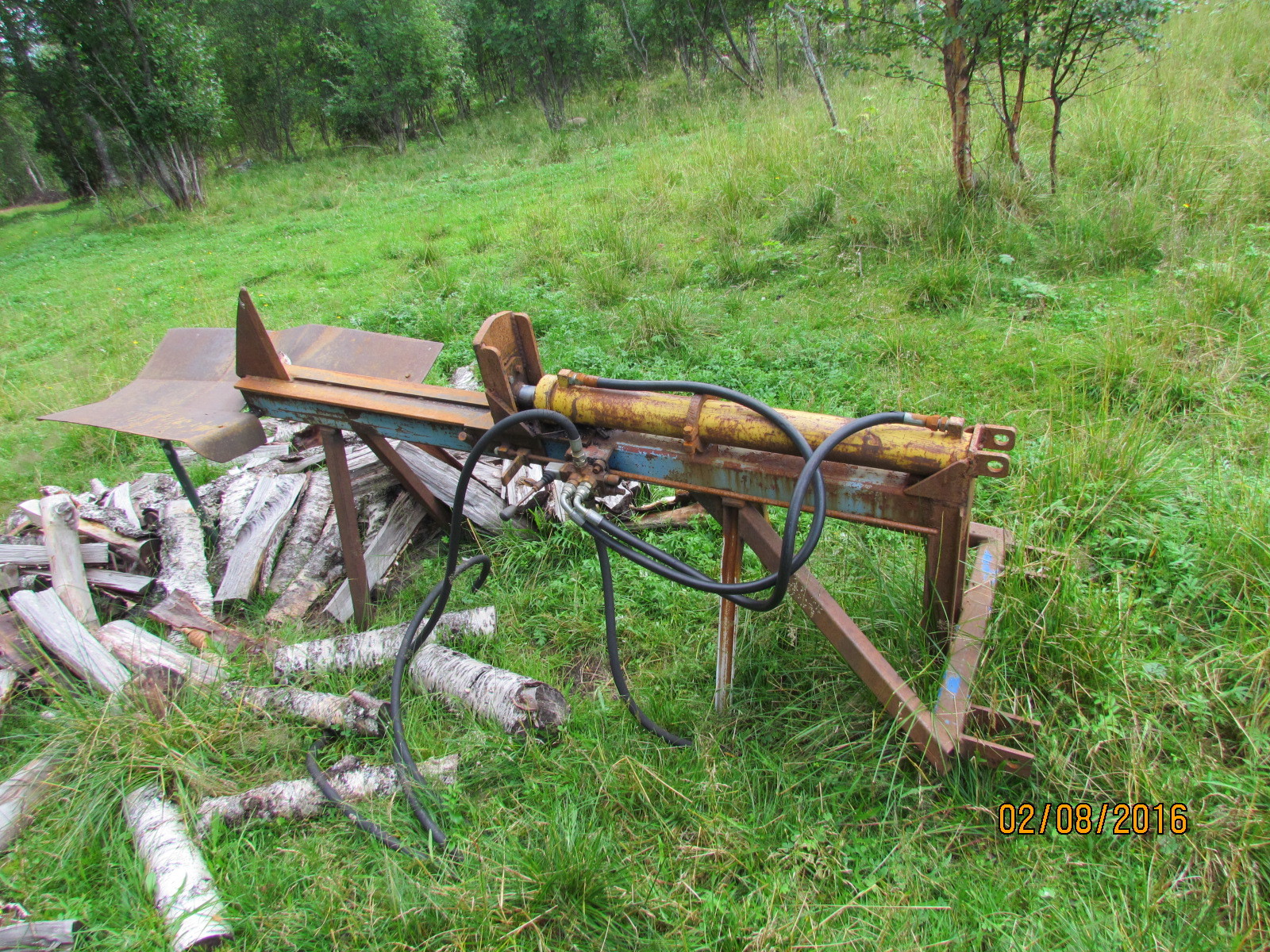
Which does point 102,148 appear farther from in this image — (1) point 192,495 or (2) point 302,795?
(2) point 302,795

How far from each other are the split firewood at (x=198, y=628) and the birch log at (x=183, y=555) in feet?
0.30

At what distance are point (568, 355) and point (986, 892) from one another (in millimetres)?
3861

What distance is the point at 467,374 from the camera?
15.6ft

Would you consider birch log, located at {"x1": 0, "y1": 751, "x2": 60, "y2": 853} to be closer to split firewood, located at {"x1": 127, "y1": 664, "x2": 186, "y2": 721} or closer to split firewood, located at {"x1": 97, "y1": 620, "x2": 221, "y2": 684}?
split firewood, located at {"x1": 127, "y1": 664, "x2": 186, "y2": 721}

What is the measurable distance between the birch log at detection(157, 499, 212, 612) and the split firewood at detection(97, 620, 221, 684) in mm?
331

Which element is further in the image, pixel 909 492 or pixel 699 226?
pixel 699 226

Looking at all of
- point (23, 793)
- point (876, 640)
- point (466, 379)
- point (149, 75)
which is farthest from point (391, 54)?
point (876, 640)

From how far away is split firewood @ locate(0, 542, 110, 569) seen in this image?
136 inches

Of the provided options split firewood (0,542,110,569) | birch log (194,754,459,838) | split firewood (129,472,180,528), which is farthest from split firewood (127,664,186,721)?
split firewood (129,472,180,528)

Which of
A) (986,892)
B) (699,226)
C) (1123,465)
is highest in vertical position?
(699,226)

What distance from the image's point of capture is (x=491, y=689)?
8.28 ft

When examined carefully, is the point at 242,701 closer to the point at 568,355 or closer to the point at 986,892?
the point at 986,892

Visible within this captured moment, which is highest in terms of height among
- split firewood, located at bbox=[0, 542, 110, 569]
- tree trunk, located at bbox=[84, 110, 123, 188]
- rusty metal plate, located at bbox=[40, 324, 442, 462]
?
tree trunk, located at bbox=[84, 110, 123, 188]

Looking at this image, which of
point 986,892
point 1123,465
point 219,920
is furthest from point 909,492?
point 219,920
